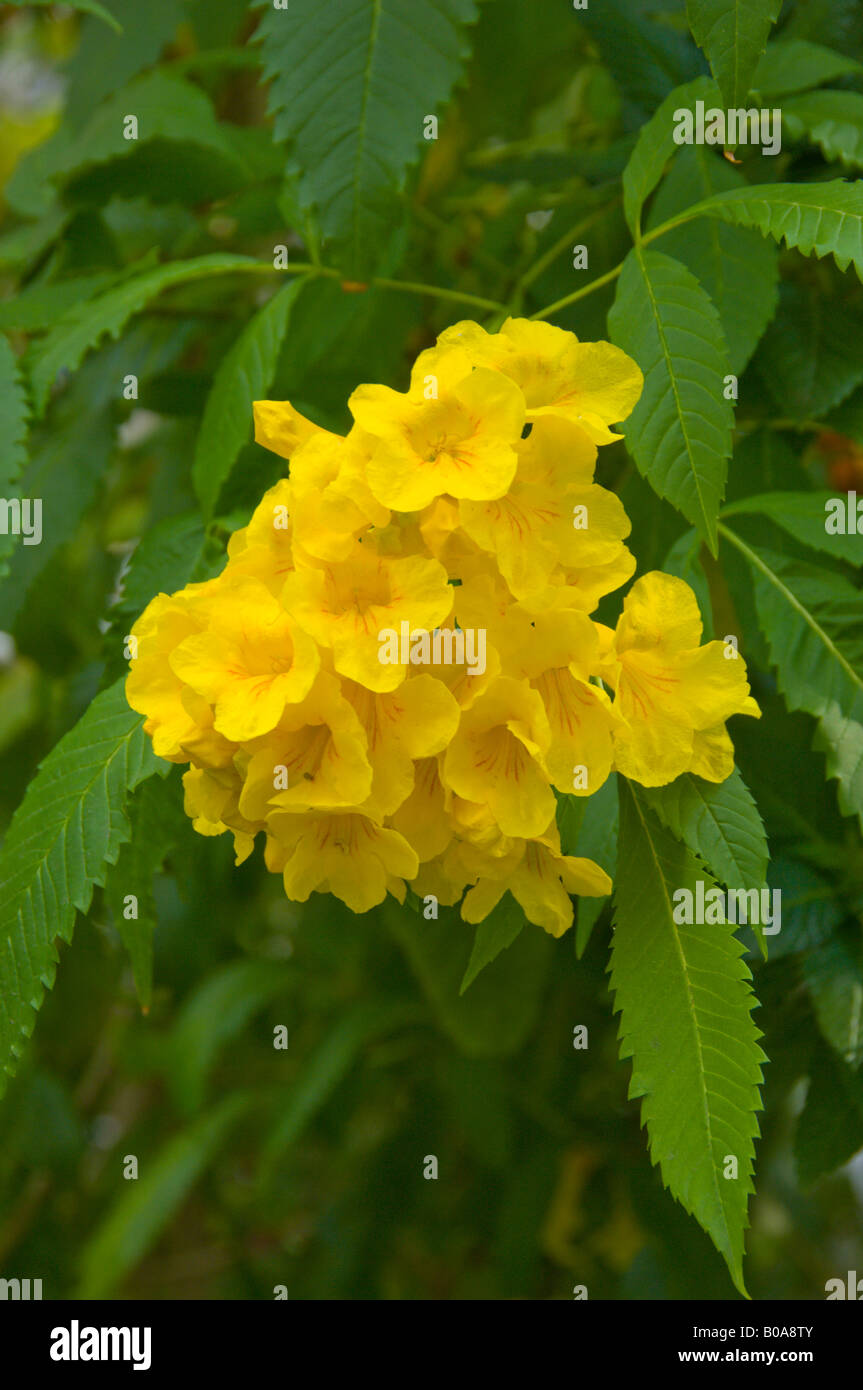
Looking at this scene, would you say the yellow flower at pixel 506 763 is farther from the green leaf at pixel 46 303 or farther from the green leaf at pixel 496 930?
the green leaf at pixel 46 303

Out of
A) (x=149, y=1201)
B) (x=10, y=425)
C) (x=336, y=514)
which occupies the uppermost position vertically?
(x=10, y=425)

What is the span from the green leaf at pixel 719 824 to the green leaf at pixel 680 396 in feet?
0.39

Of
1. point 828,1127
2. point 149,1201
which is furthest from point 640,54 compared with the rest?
point 149,1201

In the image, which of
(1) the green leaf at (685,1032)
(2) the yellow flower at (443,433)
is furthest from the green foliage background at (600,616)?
(2) the yellow flower at (443,433)

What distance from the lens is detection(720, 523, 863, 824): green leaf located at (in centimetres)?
67

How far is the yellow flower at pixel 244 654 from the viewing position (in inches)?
19.3

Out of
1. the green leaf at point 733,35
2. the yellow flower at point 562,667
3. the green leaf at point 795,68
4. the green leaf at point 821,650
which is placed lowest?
the yellow flower at point 562,667

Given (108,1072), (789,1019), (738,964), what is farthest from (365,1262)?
(738,964)

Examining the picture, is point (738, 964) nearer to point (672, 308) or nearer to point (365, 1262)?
point (672, 308)

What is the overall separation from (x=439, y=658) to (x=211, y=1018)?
1150 millimetres

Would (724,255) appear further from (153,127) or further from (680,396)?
(153,127)

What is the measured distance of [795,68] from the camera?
2.64 feet

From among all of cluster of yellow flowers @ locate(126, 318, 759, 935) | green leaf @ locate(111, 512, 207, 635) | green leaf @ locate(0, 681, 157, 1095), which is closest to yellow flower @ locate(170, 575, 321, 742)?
cluster of yellow flowers @ locate(126, 318, 759, 935)

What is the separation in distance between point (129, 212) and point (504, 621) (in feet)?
2.87
